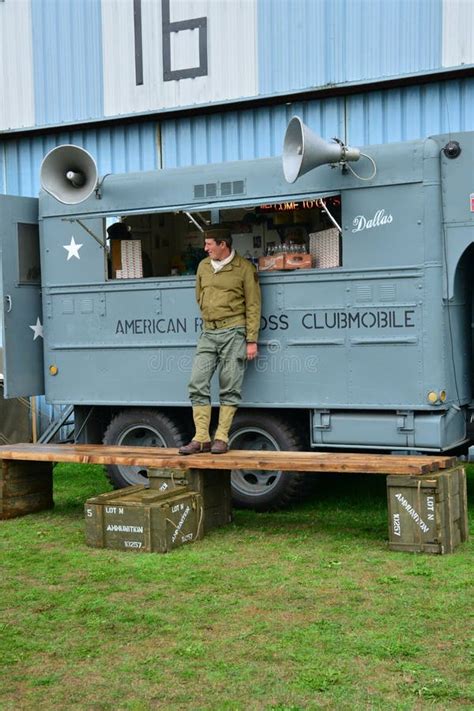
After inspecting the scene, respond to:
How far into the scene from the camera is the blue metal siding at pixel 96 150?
1356 cm

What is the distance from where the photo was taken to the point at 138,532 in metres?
7.58

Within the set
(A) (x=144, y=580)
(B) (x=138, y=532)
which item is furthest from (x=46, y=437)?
(A) (x=144, y=580)

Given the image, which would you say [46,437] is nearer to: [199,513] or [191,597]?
[199,513]

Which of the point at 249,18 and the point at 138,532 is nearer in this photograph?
the point at 138,532

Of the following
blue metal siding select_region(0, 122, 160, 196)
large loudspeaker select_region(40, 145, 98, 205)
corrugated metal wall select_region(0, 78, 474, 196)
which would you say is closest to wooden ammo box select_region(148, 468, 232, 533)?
large loudspeaker select_region(40, 145, 98, 205)

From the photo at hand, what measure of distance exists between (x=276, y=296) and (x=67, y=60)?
21.8 feet

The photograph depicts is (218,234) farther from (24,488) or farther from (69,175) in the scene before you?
(24,488)

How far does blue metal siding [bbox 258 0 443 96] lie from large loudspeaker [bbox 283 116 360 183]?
363 centimetres

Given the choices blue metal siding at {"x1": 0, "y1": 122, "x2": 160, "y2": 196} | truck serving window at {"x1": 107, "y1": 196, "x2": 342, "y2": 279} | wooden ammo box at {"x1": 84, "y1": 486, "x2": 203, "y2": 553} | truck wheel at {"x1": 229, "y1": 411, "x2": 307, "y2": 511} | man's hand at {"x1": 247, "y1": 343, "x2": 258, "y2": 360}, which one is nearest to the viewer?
wooden ammo box at {"x1": 84, "y1": 486, "x2": 203, "y2": 553}

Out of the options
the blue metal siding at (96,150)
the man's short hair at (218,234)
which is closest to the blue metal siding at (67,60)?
the blue metal siding at (96,150)

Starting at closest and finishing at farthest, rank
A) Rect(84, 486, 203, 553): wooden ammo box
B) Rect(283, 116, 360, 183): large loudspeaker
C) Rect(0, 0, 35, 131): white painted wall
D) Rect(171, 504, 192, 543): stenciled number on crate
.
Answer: Rect(84, 486, 203, 553): wooden ammo box, Rect(171, 504, 192, 543): stenciled number on crate, Rect(283, 116, 360, 183): large loudspeaker, Rect(0, 0, 35, 131): white painted wall

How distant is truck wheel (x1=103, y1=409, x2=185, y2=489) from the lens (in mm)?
9633

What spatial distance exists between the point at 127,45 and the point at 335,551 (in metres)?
8.43

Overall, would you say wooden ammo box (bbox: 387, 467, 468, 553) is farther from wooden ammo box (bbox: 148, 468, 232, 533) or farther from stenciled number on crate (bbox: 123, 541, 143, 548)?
stenciled number on crate (bbox: 123, 541, 143, 548)
